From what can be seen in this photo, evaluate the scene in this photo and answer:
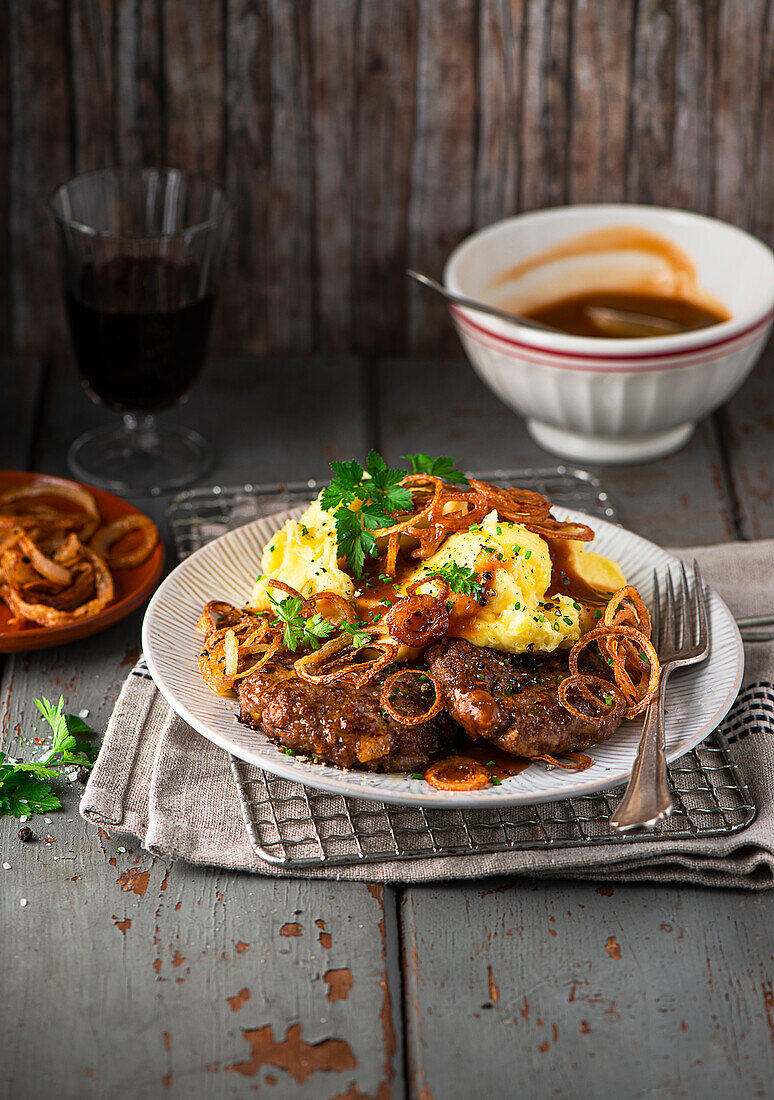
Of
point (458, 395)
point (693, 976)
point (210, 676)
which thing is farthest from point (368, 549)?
point (458, 395)

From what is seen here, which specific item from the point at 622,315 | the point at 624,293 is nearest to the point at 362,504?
the point at 622,315

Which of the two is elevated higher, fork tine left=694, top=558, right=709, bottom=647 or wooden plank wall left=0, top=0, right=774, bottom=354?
wooden plank wall left=0, top=0, right=774, bottom=354

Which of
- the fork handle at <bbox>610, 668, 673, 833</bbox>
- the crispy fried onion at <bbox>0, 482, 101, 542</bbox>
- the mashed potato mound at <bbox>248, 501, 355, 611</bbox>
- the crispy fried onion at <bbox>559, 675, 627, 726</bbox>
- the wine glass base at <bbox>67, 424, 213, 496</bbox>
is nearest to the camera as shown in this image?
the fork handle at <bbox>610, 668, 673, 833</bbox>

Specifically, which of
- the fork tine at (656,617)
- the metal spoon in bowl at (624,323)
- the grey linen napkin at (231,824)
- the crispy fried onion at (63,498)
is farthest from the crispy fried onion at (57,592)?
the metal spoon in bowl at (624,323)

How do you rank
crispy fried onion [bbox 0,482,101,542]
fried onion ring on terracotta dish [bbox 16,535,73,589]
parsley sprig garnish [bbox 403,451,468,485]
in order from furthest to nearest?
crispy fried onion [bbox 0,482,101,542] → fried onion ring on terracotta dish [bbox 16,535,73,589] → parsley sprig garnish [bbox 403,451,468,485]

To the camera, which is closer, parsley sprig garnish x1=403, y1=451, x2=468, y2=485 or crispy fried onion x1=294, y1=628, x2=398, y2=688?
crispy fried onion x1=294, y1=628, x2=398, y2=688

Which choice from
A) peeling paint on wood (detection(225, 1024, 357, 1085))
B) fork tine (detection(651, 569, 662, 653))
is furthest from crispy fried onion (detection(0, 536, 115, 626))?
fork tine (detection(651, 569, 662, 653))

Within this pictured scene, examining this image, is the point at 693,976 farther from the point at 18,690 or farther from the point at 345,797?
the point at 18,690

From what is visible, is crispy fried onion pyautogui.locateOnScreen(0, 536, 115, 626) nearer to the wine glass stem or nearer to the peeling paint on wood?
the wine glass stem
